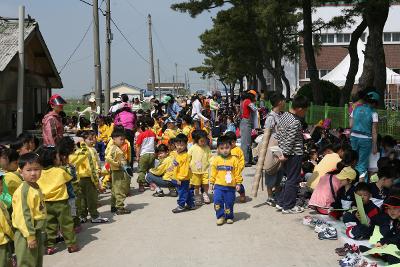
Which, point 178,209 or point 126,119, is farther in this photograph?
point 126,119

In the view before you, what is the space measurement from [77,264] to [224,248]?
1759mm

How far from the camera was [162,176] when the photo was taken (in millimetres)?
9547

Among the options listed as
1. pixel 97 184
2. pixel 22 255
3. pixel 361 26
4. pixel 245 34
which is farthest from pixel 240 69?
pixel 22 255

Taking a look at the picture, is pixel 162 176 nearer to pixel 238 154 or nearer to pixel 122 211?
pixel 122 211

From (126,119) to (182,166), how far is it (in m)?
4.01

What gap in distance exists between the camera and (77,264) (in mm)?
5676

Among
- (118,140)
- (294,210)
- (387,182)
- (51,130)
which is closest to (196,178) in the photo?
(118,140)

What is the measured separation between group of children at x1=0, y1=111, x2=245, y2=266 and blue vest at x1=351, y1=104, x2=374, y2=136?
6.69 ft

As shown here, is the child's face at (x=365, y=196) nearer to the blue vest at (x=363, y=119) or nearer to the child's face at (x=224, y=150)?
the child's face at (x=224, y=150)

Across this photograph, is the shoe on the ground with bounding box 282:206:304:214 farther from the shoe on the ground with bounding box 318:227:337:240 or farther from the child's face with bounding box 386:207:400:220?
the child's face with bounding box 386:207:400:220

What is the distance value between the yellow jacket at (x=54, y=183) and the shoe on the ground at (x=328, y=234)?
3263 millimetres

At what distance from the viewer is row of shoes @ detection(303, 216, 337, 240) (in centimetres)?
624

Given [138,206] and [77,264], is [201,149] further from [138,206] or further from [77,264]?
[77,264]

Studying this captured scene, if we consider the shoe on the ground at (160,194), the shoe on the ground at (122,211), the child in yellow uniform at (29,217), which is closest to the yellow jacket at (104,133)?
the shoe on the ground at (160,194)
